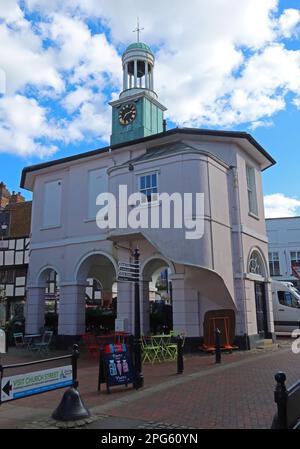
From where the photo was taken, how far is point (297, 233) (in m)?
39.8

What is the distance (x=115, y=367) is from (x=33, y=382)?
100 inches

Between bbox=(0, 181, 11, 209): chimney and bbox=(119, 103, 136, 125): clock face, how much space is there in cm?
2114

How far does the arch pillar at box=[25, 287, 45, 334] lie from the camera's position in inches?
803

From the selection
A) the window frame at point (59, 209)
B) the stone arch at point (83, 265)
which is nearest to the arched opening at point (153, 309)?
the stone arch at point (83, 265)

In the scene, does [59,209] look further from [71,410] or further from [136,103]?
[71,410]

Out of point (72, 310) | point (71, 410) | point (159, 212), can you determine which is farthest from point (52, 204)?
point (71, 410)

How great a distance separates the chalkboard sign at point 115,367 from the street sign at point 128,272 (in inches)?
61.6

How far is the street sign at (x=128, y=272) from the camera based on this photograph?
9.67 m

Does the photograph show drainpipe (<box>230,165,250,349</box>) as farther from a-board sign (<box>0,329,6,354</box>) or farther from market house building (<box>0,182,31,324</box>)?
market house building (<box>0,182,31,324</box>)

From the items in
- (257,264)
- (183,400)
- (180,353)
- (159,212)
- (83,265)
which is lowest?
(183,400)

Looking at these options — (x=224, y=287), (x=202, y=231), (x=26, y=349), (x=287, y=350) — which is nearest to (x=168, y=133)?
(x=202, y=231)

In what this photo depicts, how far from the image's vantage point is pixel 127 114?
25531 mm

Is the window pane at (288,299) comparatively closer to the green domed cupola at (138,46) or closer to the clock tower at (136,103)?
the clock tower at (136,103)

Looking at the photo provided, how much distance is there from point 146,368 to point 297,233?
1228 inches
